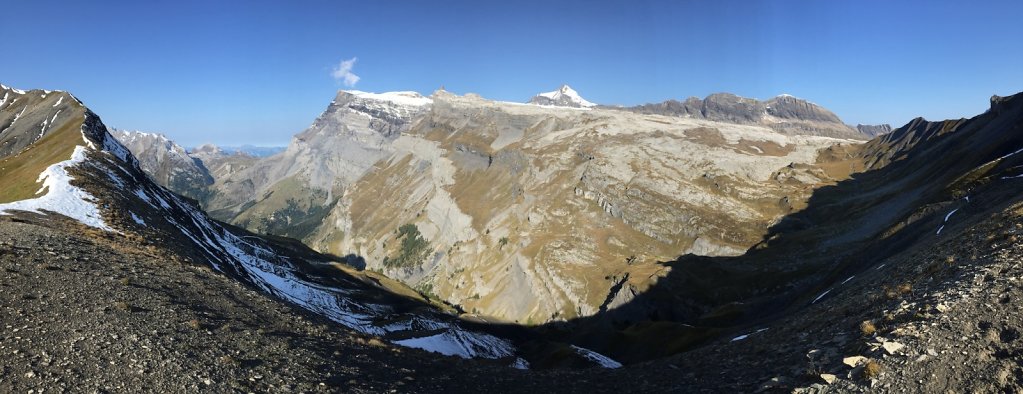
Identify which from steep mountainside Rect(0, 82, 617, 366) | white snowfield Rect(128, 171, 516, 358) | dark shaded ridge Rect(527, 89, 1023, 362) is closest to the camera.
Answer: steep mountainside Rect(0, 82, 617, 366)

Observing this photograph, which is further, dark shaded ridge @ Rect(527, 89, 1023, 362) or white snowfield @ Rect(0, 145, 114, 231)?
dark shaded ridge @ Rect(527, 89, 1023, 362)

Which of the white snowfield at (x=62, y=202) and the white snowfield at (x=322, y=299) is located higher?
the white snowfield at (x=62, y=202)

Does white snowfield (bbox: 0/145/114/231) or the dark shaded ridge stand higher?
white snowfield (bbox: 0/145/114/231)

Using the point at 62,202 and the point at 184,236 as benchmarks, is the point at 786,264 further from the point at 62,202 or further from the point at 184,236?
the point at 62,202

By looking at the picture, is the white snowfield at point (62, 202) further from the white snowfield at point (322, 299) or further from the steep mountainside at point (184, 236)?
the white snowfield at point (322, 299)

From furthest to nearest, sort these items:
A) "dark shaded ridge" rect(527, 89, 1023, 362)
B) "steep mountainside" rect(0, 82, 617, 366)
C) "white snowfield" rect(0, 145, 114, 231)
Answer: "dark shaded ridge" rect(527, 89, 1023, 362)
"steep mountainside" rect(0, 82, 617, 366)
"white snowfield" rect(0, 145, 114, 231)

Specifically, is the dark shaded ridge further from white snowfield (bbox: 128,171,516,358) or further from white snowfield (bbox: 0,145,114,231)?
white snowfield (bbox: 0,145,114,231)

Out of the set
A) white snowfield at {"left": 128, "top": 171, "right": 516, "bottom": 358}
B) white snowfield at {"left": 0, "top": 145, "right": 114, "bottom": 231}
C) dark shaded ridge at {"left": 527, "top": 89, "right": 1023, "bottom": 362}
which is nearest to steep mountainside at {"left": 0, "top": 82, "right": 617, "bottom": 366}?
white snowfield at {"left": 0, "top": 145, "right": 114, "bottom": 231}

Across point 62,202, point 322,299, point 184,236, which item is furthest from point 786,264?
point 62,202

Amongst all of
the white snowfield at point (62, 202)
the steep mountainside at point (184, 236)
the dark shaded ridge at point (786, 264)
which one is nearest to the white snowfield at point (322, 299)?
the steep mountainside at point (184, 236)

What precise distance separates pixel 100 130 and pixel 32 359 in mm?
138735

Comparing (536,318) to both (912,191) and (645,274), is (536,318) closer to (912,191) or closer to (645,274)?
(645,274)

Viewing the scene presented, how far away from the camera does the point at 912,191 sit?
139375mm

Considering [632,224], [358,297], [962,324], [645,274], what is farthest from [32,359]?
[632,224]
